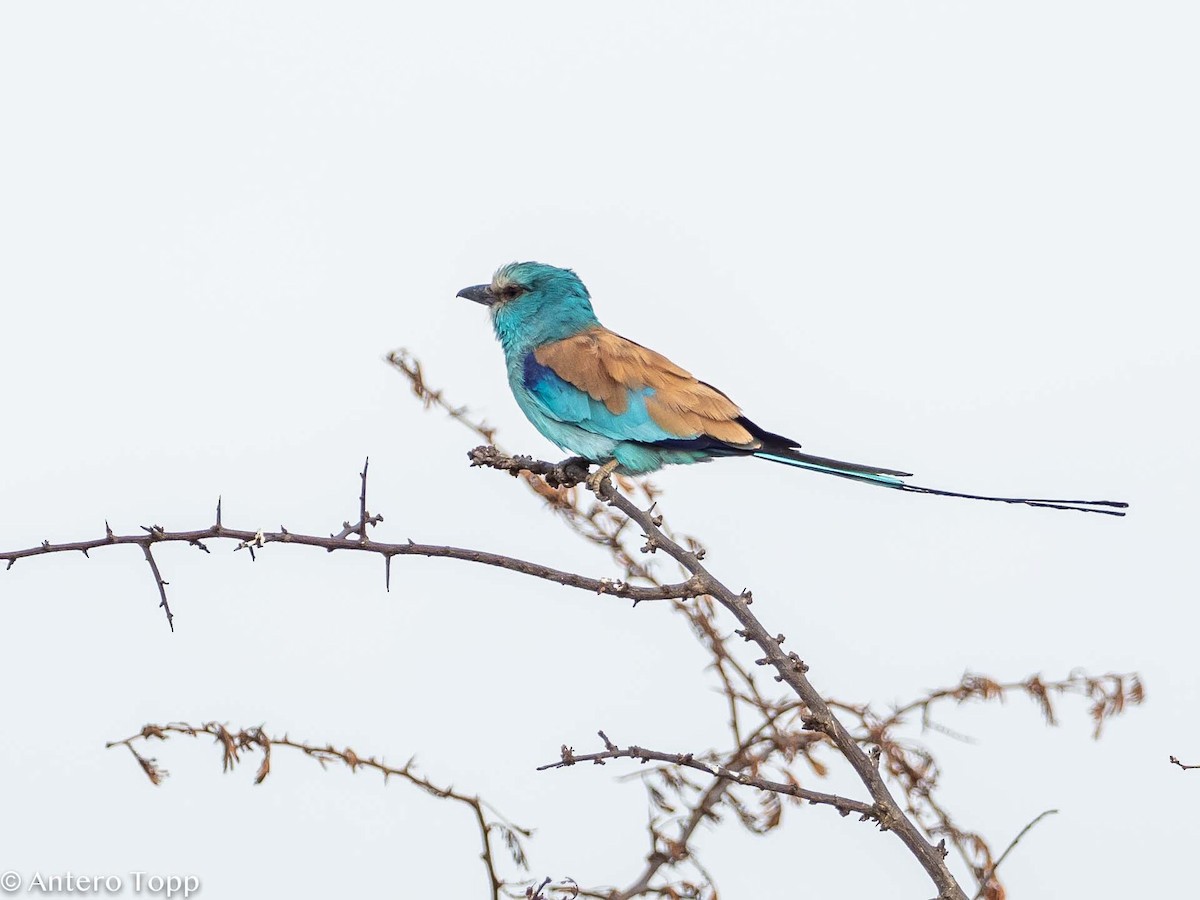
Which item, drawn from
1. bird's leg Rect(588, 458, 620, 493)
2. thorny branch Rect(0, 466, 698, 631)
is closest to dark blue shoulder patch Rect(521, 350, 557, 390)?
bird's leg Rect(588, 458, 620, 493)

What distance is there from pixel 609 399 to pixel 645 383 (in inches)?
3.8

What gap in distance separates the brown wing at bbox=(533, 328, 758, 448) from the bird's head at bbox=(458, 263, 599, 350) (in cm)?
9

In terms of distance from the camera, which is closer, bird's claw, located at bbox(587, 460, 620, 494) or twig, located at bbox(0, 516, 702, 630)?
twig, located at bbox(0, 516, 702, 630)

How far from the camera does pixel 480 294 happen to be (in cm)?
388

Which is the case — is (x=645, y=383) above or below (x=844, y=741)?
above

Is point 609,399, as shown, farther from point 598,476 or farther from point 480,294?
point 480,294

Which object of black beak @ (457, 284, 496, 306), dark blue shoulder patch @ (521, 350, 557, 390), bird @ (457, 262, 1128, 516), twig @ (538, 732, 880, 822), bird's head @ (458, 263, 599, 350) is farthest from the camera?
black beak @ (457, 284, 496, 306)

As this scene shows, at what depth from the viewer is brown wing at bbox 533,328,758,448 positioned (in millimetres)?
3180

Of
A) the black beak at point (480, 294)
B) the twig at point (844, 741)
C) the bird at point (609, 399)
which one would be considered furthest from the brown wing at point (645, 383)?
the twig at point (844, 741)

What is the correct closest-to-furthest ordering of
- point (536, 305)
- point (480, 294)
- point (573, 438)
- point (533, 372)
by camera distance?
point (573, 438) < point (533, 372) < point (536, 305) < point (480, 294)

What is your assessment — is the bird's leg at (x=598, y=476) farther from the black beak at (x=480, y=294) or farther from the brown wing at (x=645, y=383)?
the black beak at (x=480, y=294)

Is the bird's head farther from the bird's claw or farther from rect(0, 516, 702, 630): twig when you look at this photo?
rect(0, 516, 702, 630): twig

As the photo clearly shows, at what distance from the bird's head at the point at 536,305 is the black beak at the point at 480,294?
0.01m

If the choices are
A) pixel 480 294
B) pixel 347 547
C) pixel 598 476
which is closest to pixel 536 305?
pixel 480 294
